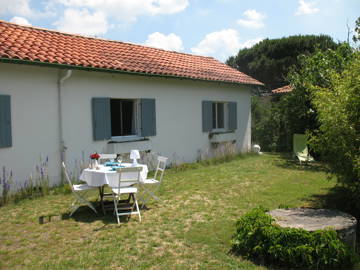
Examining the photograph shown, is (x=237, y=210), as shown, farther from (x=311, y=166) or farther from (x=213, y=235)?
(x=311, y=166)

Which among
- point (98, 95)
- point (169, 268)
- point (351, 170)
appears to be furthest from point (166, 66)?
point (169, 268)

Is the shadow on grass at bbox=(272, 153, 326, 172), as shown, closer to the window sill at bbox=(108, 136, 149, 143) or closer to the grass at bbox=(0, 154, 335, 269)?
the grass at bbox=(0, 154, 335, 269)

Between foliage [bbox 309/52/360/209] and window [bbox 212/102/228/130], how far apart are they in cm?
790

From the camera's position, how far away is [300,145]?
12055mm

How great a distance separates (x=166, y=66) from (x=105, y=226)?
7.18m

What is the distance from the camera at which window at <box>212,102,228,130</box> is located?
1363 centimetres

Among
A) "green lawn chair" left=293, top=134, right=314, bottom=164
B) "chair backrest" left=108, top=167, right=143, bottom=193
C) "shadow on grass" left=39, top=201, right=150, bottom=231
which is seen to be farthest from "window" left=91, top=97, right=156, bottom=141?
"green lawn chair" left=293, top=134, right=314, bottom=164

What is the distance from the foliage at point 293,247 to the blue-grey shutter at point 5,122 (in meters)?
5.30

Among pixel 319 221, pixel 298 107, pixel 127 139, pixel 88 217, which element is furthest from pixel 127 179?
pixel 298 107

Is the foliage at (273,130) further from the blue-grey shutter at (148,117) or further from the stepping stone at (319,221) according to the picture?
the stepping stone at (319,221)

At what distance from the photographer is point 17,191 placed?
723 cm

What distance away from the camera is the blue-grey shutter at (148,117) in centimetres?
1004

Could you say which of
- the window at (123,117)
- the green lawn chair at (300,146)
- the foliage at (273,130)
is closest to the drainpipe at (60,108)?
the window at (123,117)

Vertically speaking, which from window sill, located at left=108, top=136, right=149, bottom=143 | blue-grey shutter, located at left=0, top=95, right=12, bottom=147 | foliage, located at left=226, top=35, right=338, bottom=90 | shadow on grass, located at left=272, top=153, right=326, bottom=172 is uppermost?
foliage, located at left=226, top=35, right=338, bottom=90
